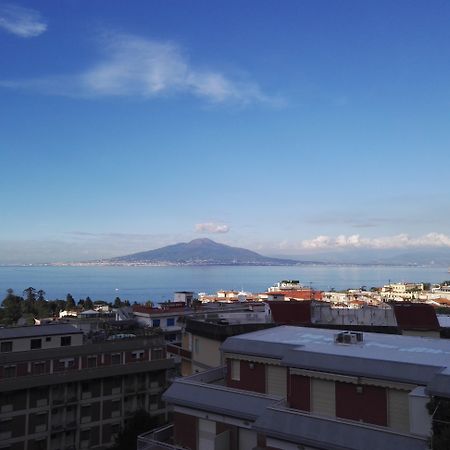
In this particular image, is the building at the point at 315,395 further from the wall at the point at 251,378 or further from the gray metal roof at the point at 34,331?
the gray metal roof at the point at 34,331

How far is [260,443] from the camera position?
10.0 meters

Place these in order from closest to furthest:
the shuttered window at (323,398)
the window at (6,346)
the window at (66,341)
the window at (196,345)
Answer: the shuttered window at (323,398) < the window at (196,345) < the window at (6,346) < the window at (66,341)

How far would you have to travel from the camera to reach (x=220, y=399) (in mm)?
10852

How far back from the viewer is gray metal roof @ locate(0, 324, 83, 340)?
83.9 ft

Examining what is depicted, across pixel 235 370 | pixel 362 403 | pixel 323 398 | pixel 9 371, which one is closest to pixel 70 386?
pixel 9 371

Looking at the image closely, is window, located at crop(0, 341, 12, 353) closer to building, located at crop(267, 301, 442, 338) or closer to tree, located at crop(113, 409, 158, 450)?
tree, located at crop(113, 409, 158, 450)

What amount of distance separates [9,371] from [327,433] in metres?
20.6

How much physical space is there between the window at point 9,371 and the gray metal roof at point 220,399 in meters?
15.8

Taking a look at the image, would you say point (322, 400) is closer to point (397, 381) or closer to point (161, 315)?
point (397, 381)

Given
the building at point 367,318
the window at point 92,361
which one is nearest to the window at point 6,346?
the window at point 92,361

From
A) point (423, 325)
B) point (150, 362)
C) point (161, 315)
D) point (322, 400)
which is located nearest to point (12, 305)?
point (161, 315)

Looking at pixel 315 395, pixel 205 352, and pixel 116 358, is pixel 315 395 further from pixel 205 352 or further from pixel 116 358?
pixel 116 358

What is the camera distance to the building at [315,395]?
8.24 meters

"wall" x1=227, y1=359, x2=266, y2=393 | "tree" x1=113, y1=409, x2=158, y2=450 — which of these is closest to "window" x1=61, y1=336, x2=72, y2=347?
"tree" x1=113, y1=409, x2=158, y2=450
